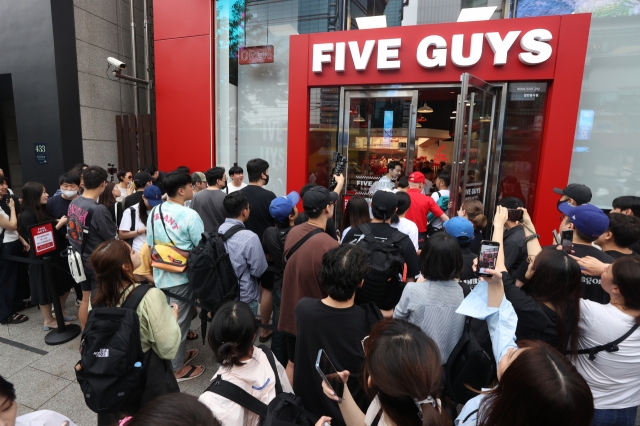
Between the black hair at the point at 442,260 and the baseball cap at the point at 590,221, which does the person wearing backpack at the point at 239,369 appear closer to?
the black hair at the point at 442,260

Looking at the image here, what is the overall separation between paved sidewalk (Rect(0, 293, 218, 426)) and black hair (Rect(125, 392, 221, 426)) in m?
2.37

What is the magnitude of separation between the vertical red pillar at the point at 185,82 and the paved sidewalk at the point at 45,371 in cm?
427

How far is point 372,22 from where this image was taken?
627cm

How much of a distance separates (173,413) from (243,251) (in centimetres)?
214

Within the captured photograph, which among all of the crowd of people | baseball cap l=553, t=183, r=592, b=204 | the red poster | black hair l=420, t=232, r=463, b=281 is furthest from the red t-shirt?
the red poster

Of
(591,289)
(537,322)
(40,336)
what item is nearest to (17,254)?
(40,336)

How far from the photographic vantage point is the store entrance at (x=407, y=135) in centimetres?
521

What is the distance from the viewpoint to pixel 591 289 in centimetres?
251

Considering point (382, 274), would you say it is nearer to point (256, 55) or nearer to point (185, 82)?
point (256, 55)

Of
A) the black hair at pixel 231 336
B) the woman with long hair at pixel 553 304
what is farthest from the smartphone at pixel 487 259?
the black hair at pixel 231 336

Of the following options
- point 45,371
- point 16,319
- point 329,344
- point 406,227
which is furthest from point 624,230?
point 16,319

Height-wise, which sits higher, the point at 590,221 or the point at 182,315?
the point at 590,221

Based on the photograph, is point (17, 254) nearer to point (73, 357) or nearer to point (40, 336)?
point (40, 336)

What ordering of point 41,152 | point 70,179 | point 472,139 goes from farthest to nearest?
point 41,152 → point 472,139 → point 70,179
